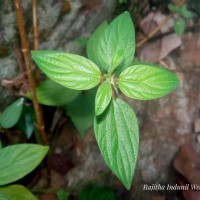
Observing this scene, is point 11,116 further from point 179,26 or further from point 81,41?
point 179,26

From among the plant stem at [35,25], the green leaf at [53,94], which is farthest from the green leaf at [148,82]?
the plant stem at [35,25]

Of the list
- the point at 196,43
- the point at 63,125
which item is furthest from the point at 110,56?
the point at 196,43

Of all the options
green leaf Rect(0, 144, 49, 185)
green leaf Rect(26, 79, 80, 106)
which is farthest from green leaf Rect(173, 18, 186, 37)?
green leaf Rect(0, 144, 49, 185)

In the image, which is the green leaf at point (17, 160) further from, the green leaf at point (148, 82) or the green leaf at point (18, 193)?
the green leaf at point (148, 82)

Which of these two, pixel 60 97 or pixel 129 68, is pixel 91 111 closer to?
pixel 60 97

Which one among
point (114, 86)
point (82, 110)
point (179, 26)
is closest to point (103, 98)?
point (114, 86)

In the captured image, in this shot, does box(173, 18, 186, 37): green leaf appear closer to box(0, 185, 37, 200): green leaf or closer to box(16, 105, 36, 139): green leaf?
box(16, 105, 36, 139): green leaf
